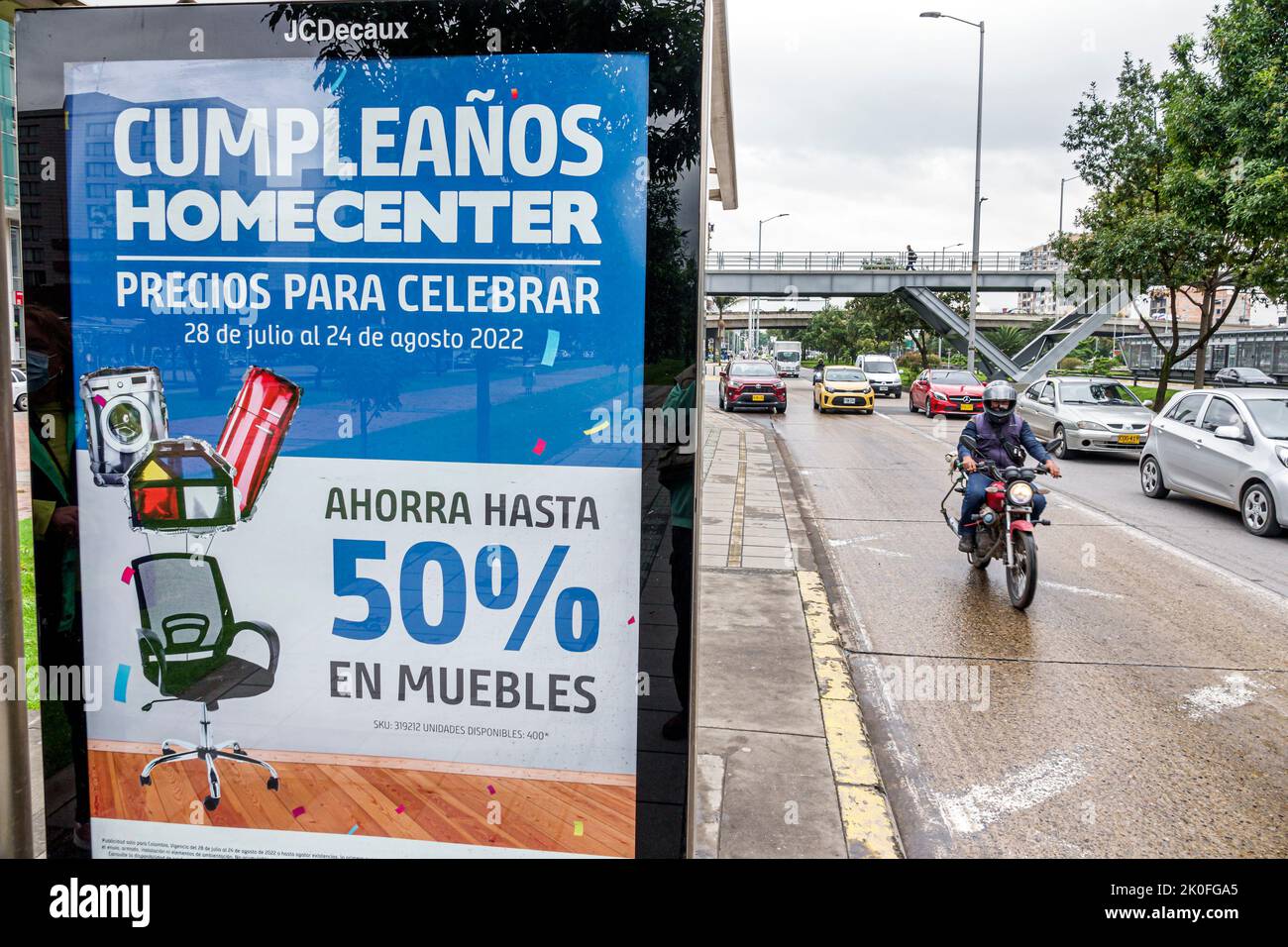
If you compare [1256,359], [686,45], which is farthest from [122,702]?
[1256,359]

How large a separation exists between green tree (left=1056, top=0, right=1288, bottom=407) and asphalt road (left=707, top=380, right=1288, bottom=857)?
701 cm

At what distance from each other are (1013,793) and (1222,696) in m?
2.08

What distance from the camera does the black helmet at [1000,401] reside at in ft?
26.0

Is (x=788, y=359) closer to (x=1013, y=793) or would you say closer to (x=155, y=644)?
(x=1013, y=793)

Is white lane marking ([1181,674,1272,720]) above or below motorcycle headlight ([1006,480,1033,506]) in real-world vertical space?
below

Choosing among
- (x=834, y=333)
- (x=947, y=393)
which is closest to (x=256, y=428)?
(x=947, y=393)

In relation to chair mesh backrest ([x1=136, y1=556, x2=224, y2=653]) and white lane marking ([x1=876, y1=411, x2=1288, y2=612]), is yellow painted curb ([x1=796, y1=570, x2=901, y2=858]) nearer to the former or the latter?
chair mesh backrest ([x1=136, y1=556, x2=224, y2=653])

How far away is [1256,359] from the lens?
4859 cm

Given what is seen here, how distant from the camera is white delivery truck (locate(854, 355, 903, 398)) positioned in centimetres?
3728

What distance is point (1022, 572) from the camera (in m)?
A: 7.27

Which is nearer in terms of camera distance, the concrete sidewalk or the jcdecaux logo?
the jcdecaux logo

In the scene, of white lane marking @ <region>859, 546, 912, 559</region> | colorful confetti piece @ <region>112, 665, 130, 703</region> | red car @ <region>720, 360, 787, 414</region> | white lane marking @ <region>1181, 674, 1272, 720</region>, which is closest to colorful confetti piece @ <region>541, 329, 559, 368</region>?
colorful confetti piece @ <region>112, 665, 130, 703</region>

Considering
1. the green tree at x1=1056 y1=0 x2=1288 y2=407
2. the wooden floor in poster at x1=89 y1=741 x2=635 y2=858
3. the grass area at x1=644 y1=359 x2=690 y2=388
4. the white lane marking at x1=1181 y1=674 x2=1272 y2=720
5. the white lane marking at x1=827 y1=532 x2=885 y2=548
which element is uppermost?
the green tree at x1=1056 y1=0 x2=1288 y2=407
